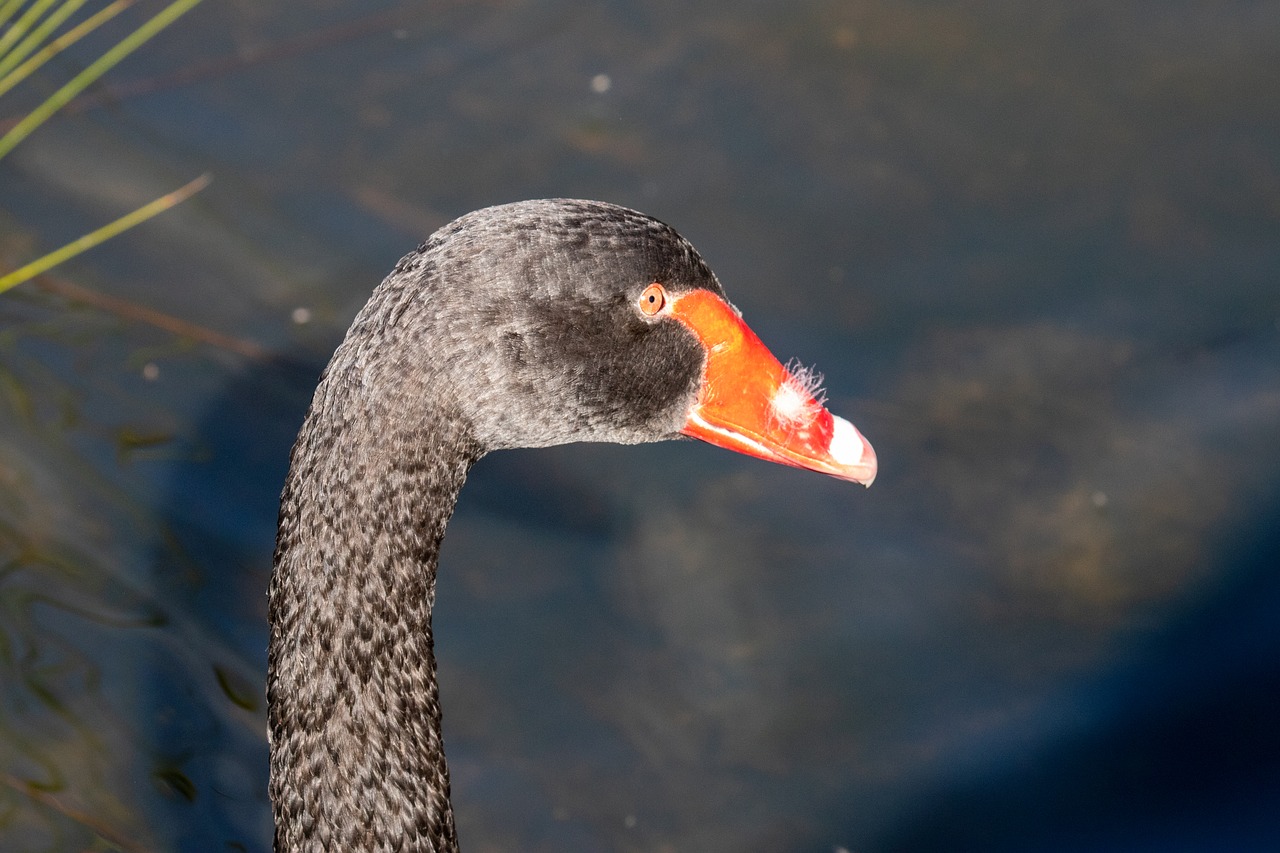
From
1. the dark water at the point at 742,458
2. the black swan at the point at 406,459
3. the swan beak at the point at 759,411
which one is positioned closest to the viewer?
the black swan at the point at 406,459

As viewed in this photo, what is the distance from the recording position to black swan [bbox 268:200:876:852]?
274 centimetres

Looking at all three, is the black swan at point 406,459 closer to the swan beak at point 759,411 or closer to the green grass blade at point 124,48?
the swan beak at point 759,411

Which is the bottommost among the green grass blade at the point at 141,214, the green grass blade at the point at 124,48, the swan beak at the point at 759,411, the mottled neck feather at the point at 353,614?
the mottled neck feather at the point at 353,614

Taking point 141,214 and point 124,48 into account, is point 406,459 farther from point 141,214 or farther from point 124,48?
point 124,48

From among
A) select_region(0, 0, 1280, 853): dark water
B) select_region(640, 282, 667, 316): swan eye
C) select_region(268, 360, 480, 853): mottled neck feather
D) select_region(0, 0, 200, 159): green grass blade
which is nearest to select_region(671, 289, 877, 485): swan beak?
select_region(640, 282, 667, 316): swan eye

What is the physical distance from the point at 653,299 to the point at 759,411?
422mm

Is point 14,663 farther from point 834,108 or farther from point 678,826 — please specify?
point 834,108

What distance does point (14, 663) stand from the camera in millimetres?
4223

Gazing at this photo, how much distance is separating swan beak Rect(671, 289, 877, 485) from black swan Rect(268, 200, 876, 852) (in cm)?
24

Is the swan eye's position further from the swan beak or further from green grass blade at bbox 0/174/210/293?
green grass blade at bbox 0/174/210/293

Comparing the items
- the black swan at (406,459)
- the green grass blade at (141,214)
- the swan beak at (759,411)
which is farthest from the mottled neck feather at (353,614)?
the green grass blade at (141,214)

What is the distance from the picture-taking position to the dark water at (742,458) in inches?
157

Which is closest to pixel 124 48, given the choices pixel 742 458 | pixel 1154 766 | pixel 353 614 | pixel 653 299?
pixel 742 458

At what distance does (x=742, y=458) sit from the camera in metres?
4.63
